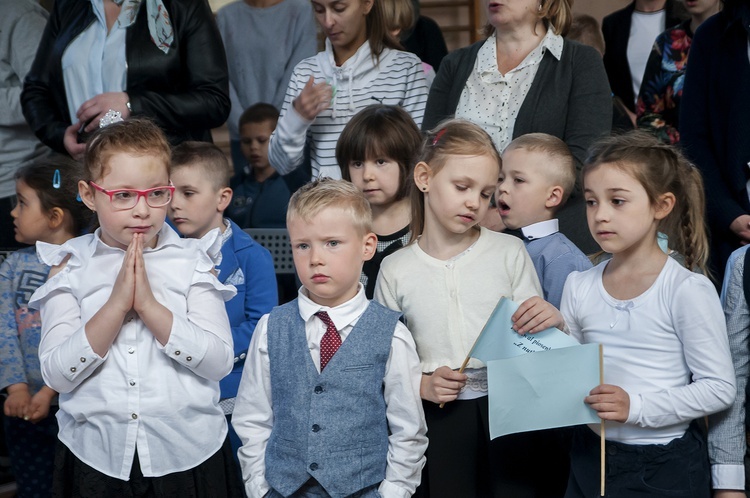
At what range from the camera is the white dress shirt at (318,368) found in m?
2.28

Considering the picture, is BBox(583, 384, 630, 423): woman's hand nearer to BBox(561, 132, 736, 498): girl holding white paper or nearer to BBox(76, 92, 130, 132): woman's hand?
BBox(561, 132, 736, 498): girl holding white paper

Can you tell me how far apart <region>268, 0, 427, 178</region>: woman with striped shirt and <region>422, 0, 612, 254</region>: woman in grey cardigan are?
27cm

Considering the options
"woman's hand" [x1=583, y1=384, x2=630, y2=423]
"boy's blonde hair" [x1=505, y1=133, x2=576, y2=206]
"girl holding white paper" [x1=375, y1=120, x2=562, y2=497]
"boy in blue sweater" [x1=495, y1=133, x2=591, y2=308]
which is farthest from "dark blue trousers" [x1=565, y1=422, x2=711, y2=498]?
"boy's blonde hair" [x1=505, y1=133, x2=576, y2=206]

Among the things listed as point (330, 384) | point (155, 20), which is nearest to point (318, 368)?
point (330, 384)

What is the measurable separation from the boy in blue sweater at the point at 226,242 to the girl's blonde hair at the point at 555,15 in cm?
121

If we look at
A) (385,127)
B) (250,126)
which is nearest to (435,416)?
(385,127)

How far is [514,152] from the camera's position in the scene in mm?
2912

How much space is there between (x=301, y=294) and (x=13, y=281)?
1.24 m

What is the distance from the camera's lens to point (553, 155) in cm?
292

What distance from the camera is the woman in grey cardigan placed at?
10.4 feet

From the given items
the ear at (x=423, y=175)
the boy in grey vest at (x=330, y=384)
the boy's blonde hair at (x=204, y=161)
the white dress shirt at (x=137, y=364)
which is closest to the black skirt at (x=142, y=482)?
the white dress shirt at (x=137, y=364)

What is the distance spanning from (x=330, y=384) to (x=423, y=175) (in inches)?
26.8

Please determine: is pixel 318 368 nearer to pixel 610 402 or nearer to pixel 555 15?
Answer: pixel 610 402

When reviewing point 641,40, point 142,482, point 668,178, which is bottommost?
point 142,482
